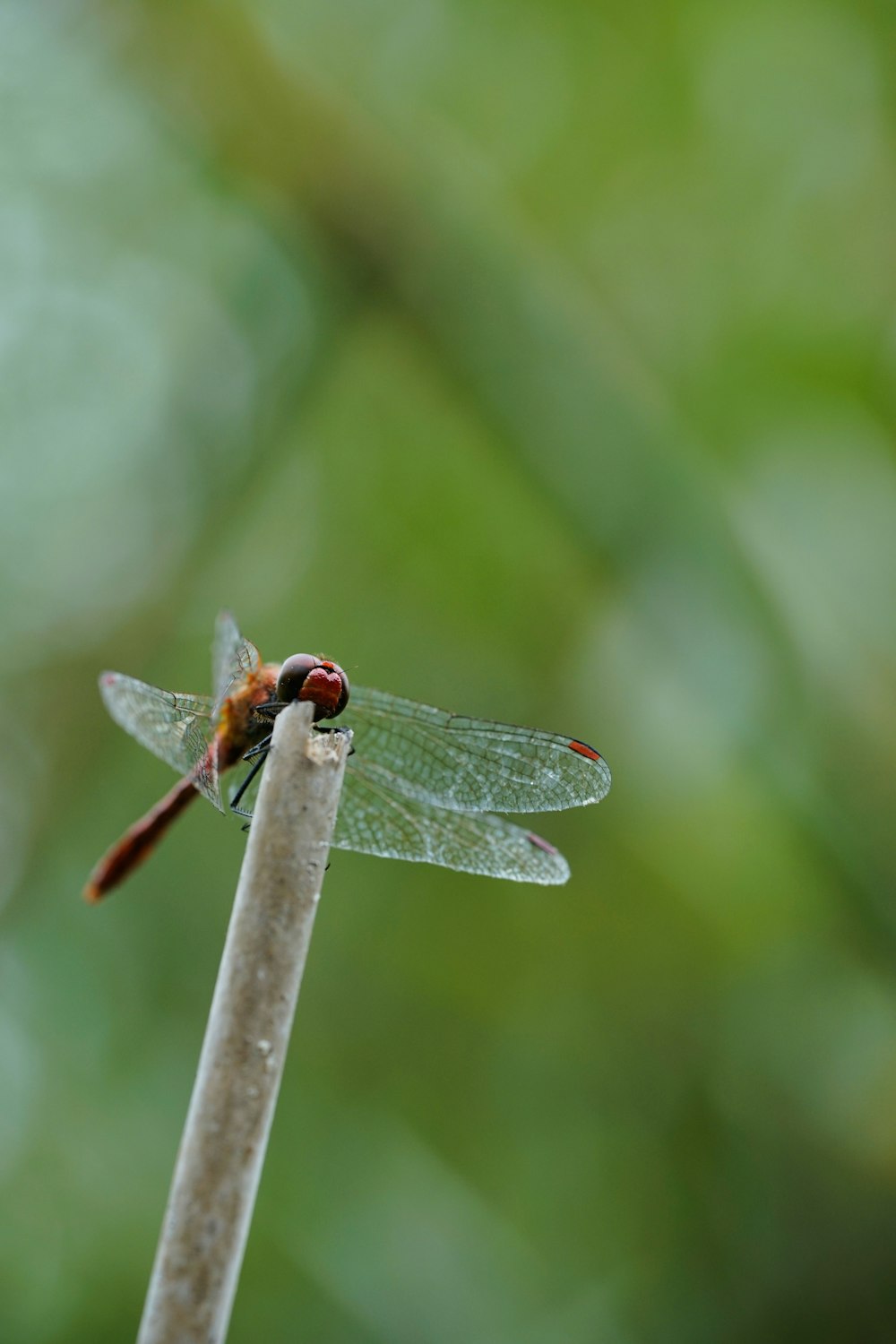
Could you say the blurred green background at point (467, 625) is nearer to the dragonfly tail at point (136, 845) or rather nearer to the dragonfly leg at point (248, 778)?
the dragonfly tail at point (136, 845)

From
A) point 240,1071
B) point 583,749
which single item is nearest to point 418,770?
point 583,749

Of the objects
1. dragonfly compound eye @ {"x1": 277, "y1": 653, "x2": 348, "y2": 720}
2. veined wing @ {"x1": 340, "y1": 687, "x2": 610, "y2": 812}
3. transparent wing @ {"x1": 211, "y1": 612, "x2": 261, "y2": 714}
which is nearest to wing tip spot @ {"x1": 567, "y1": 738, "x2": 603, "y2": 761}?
veined wing @ {"x1": 340, "y1": 687, "x2": 610, "y2": 812}

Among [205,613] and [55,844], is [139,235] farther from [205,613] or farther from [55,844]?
[55,844]

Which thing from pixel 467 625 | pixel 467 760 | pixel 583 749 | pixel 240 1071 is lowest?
pixel 240 1071

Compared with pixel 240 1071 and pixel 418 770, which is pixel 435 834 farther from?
pixel 240 1071

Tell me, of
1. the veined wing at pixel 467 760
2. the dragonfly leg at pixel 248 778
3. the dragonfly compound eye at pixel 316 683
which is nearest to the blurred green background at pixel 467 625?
the veined wing at pixel 467 760

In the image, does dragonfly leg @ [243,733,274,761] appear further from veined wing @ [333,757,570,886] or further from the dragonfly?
veined wing @ [333,757,570,886]
